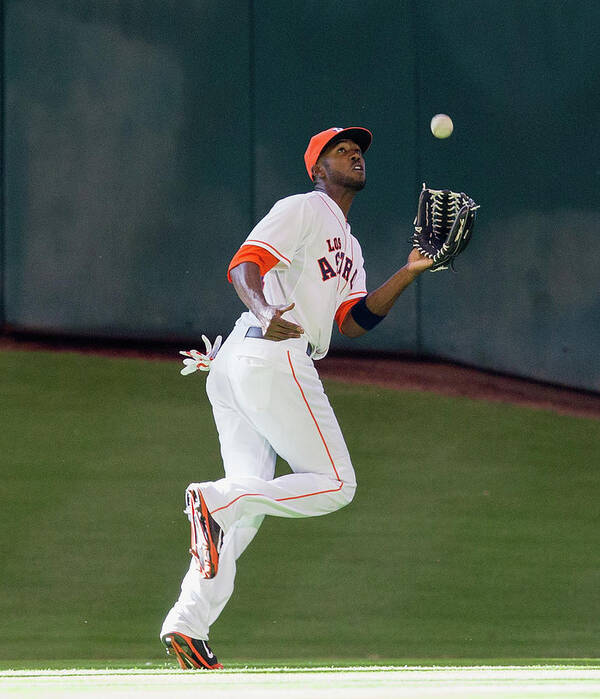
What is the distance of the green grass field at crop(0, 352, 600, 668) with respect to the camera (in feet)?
17.6

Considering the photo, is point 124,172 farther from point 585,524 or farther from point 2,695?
point 2,695

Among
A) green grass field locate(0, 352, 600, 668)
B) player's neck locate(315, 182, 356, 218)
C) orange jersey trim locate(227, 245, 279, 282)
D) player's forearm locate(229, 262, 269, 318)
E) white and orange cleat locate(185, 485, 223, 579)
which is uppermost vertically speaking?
player's neck locate(315, 182, 356, 218)

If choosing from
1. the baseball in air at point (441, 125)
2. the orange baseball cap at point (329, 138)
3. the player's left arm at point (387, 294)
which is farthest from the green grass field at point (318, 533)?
the baseball in air at point (441, 125)

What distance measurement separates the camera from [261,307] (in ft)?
13.6

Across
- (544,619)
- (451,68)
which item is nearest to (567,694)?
(544,619)

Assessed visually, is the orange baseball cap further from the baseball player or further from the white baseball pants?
the white baseball pants

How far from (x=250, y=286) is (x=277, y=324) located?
236mm

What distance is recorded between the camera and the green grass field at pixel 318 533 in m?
5.37

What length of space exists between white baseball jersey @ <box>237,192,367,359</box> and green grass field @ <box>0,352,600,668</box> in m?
1.37

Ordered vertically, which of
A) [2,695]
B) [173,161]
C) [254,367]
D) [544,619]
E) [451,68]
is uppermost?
[451,68]

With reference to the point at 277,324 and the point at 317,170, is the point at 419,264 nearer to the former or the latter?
the point at 317,170

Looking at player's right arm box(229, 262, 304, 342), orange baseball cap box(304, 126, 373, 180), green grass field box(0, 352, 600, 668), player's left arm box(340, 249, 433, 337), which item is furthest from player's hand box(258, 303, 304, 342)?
green grass field box(0, 352, 600, 668)

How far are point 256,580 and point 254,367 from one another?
6.38ft

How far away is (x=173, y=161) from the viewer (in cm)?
975
